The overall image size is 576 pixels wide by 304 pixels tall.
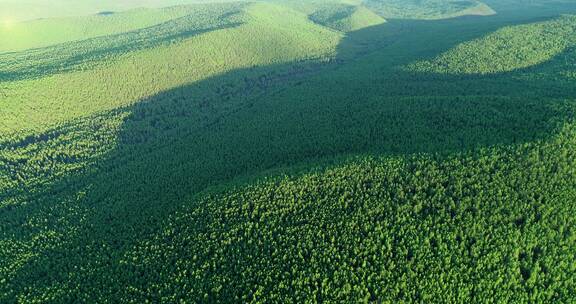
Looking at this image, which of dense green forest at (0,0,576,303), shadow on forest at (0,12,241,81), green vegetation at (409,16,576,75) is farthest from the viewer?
shadow on forest at (0,12,241,81)

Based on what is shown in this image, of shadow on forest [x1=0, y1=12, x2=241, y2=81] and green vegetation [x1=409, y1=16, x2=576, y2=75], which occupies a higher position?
shadow on forest [x1=0, y1=12, x2=241, y2=81]

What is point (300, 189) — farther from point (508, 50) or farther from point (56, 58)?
point (56, 58)

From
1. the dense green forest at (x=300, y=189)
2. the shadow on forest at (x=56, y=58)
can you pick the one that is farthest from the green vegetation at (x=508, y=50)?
Result: the shadow on forest at (x=56, y=58)

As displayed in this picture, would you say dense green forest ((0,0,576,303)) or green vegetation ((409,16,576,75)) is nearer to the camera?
dense green forest ((0,0,576,303))

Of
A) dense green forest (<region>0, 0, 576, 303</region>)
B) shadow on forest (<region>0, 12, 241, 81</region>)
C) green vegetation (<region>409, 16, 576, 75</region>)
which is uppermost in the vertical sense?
shadow on forest (<region>0, 12, 241, 81</region>)

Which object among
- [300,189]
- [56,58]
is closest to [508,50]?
[300,189]

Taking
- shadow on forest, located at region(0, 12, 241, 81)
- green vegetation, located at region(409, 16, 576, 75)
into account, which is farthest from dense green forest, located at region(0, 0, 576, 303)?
shadow on forest, located at region(0, 12, 241, 81)

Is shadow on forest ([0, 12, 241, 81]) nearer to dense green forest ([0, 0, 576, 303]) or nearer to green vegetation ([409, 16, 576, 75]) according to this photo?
dense green forest ([0, 0, 576, 303])

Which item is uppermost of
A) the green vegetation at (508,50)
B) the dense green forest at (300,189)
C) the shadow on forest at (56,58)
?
the shadow on forest at (56,58)

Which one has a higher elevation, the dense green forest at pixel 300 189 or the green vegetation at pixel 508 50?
the green vegetation at pixel 508 50

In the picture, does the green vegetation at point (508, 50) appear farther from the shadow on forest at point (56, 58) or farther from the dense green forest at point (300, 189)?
the shadow on forest at point (56, 58)
